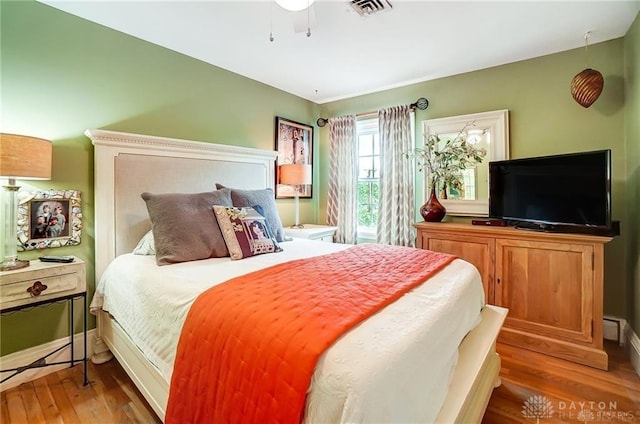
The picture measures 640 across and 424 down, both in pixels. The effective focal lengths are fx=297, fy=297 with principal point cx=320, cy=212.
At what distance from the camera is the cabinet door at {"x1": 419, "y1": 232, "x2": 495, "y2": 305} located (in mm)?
2582

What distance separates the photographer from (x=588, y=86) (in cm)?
237

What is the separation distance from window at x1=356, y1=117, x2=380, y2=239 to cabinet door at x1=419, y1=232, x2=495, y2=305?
102 cm

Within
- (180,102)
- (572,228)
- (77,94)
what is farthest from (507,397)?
(77,94)

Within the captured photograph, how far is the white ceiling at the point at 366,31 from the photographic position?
2092mm

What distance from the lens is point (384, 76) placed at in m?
3.30

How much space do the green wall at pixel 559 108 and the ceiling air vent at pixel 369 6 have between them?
4.96 ft

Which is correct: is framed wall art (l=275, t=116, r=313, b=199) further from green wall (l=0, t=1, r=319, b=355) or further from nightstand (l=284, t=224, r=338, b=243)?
green wall (l=0, t=1, r=319, b=355)

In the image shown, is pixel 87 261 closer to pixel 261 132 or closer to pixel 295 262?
pixel 295 262

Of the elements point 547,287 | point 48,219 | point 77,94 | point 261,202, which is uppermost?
point 77,94

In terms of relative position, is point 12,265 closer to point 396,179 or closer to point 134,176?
point 134,176

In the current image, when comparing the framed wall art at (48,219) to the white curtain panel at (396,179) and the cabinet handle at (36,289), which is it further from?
the white curtain panel at (396,179)

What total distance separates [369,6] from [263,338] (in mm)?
2193

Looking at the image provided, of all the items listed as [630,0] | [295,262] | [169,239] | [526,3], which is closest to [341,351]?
[295,262]

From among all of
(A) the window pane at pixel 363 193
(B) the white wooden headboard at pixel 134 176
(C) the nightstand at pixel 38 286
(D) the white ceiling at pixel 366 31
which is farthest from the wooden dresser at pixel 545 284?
(C) the nightstand at pixel 38 286
